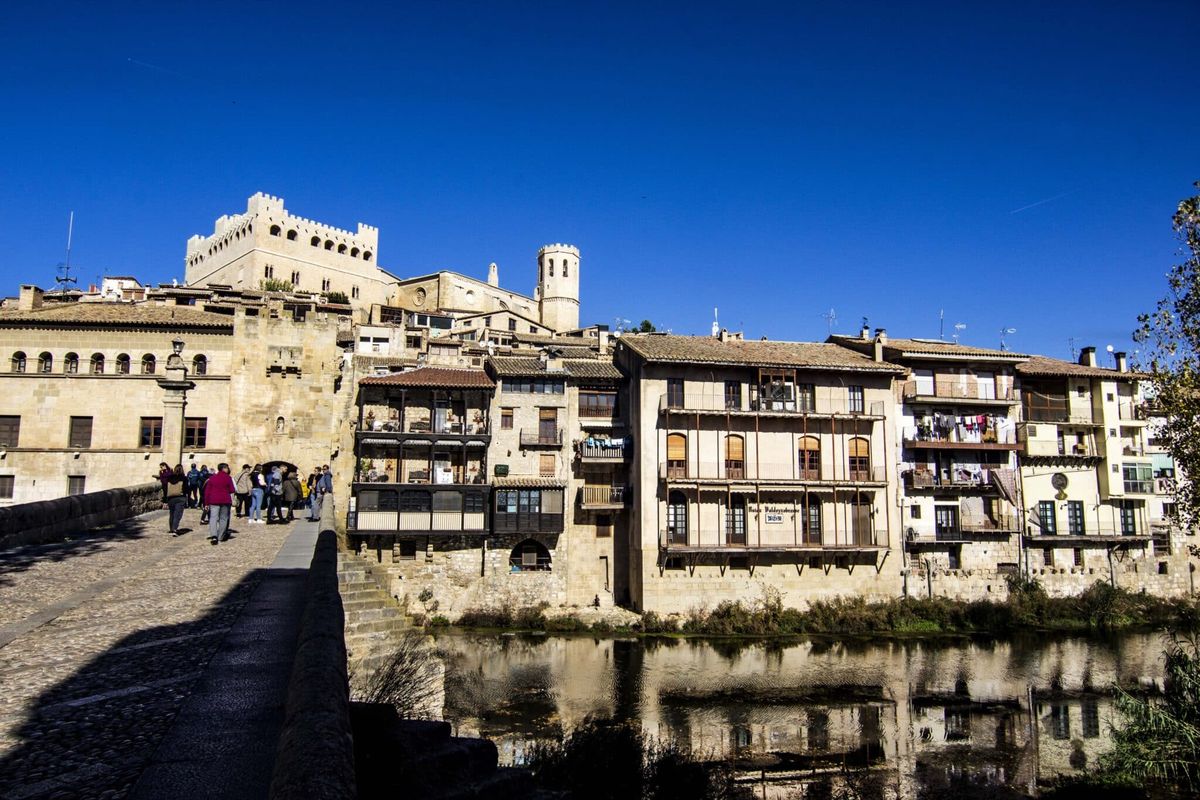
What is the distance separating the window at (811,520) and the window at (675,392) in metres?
7.11

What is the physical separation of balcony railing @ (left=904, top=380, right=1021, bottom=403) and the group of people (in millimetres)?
27571

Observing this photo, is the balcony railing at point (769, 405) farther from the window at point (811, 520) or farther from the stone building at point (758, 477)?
the window at point (811, 520)

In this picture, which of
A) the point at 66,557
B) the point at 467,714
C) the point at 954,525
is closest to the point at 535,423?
the point at 467,714

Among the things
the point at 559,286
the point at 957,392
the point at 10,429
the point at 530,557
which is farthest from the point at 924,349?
the point at 559,286

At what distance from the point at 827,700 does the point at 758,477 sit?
1125cm

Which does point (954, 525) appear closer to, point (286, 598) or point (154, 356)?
point (286, 598)

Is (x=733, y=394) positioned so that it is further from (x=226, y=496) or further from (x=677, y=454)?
(x=226, y=496)

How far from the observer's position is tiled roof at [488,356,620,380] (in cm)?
3656

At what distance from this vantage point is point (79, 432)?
3578cm

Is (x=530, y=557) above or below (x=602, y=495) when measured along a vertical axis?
below

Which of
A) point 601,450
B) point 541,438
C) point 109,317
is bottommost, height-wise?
point 601,450

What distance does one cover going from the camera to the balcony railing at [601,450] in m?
35.6

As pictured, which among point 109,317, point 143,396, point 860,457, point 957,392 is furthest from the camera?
point 957,392

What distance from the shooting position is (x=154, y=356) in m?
36.8
